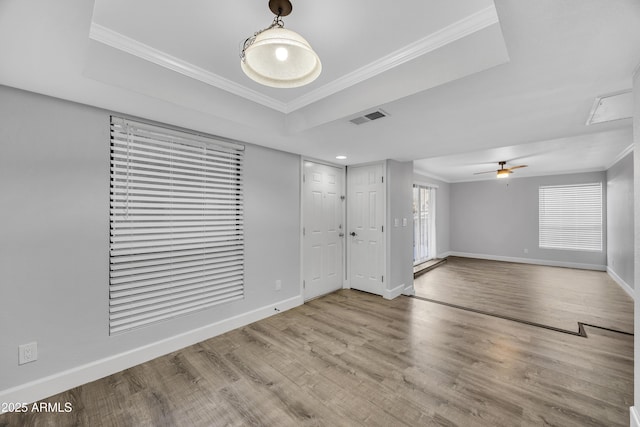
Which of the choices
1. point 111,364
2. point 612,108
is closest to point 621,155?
point 612,108

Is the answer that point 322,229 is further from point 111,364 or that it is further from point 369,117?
point 111,364

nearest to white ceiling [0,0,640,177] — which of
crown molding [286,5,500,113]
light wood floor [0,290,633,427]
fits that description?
crown molding [286,5,500,113]

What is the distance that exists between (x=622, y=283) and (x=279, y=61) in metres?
7.06

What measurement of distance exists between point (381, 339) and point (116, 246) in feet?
9.01

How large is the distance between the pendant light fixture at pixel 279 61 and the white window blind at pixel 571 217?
8.13 metres

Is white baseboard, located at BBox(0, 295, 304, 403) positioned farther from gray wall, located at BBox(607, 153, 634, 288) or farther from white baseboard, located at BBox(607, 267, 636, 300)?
gray wall, located at BBox(607, 153, 634, 288)

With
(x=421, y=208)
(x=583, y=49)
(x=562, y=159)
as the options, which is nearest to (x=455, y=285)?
(x=421, y=208)

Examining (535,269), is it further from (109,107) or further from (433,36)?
(109,107)

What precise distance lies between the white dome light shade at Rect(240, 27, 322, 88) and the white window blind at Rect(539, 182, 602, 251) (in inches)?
320

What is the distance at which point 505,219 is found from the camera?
732 centimetres

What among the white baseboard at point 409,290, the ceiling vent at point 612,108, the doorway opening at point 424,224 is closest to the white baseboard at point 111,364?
the white baseboard at point 409,290

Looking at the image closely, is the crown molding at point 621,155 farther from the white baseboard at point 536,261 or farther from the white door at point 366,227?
the white door at point 366,227

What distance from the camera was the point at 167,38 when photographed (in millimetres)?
1698

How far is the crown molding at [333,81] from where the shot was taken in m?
1.51
